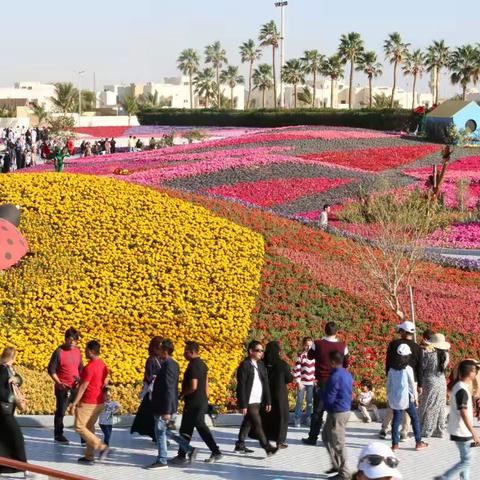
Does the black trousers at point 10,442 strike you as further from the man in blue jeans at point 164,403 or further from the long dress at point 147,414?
the long dress at point 147,414

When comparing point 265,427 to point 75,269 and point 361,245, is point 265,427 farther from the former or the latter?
point 361,245

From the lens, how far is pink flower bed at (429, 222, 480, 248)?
31244 millimetres

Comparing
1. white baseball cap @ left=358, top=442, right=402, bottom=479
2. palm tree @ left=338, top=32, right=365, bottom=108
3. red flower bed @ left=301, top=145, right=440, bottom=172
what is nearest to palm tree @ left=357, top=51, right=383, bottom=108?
palm tree @ left=338, top=32, right=365, bottom=108

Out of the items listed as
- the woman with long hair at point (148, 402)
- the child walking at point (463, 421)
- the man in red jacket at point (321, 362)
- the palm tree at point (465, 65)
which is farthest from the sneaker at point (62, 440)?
the palm tree at point (465, 65)

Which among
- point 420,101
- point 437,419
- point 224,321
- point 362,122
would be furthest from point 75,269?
point 420,101

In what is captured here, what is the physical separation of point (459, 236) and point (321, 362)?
19817 millimetres

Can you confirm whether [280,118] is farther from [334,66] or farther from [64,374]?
[64,374]

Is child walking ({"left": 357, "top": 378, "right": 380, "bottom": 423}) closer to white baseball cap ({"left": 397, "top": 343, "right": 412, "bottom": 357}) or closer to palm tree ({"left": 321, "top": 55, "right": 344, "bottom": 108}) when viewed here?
white baseball cap ({"left": 397, "top": 343, "right": 412, "bottom": 357})

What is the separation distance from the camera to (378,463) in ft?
21.6

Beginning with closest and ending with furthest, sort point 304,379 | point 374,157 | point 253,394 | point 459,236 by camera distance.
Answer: point 253,394, point 304,379, point 459,236, point 374,157

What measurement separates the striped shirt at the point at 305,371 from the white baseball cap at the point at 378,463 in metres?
7.49

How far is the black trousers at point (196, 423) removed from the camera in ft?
40.1

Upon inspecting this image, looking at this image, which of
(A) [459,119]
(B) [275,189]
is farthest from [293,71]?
(B) [275,189]

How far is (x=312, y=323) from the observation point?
63.4 ft
